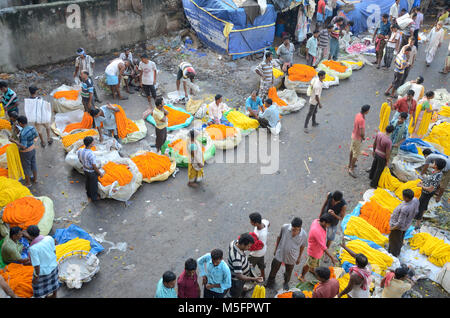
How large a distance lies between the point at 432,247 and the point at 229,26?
8.81 m

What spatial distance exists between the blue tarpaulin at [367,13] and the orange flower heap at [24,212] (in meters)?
13.7

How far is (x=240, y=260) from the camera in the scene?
5094 mm

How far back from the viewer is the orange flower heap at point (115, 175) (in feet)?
24.6

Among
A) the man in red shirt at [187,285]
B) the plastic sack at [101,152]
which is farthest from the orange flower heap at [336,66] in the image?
the man in red shirt at [187,285]

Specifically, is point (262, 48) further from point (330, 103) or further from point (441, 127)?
point (441, 127)

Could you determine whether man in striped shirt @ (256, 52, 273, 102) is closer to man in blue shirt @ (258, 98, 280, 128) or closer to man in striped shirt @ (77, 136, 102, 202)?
man in blue shirt @ (258, 98, 280, 128)

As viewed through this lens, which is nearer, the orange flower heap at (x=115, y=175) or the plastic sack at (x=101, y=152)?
the orange flower heap at (x=115, y=175)

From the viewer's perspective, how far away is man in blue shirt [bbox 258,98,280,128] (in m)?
9.50

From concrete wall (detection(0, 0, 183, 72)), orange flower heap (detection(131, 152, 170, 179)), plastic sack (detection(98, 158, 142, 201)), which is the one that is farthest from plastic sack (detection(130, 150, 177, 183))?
concrete wall (detection(0, 0, 183, 72))

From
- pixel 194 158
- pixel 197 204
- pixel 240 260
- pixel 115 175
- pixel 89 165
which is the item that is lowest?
pixel 197 204

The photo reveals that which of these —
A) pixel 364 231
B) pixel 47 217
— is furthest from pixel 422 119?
pixel 47 217

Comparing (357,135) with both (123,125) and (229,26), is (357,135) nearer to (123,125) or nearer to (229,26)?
(123,125)

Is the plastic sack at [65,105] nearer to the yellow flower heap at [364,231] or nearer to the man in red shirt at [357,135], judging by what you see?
the man in red shirt at [357,135]

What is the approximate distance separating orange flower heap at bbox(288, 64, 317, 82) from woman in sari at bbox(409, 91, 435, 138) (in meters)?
3.21
